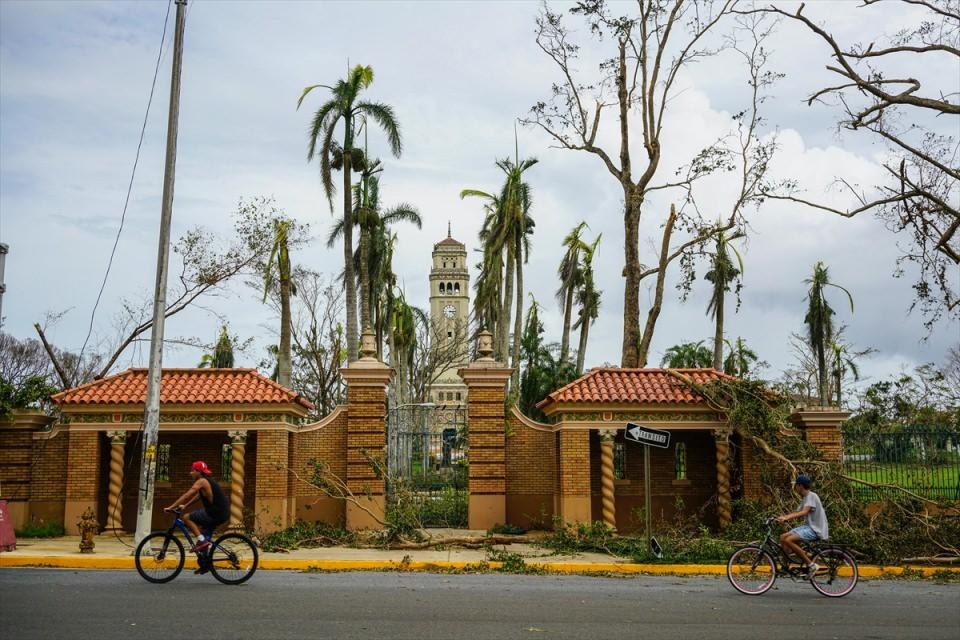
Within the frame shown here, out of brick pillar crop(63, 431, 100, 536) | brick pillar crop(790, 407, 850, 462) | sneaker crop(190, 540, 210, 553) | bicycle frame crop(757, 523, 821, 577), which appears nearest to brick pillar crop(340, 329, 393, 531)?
brick pillar crop(63, 431, 100, 536)

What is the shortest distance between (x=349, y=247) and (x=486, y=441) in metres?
16.5

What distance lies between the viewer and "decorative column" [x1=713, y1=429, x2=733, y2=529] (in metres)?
22.0

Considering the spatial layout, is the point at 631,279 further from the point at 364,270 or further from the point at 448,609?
the point at 448,609

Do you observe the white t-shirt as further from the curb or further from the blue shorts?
the curb

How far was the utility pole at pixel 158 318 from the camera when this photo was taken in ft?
58.4

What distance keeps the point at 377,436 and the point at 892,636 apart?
1408 centimetres

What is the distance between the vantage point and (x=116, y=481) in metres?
22.0

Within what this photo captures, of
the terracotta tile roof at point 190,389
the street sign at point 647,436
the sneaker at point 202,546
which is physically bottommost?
the sneaker at point 202,546

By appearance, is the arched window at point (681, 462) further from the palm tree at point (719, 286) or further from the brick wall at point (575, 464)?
the palm tree at point (719, 286)

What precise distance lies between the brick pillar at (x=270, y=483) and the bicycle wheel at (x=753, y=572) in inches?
441

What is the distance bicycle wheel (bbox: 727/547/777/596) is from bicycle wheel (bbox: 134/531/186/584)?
8112mm

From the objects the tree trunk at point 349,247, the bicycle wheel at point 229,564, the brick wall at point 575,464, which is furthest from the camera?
the tree trunk at point 349,247

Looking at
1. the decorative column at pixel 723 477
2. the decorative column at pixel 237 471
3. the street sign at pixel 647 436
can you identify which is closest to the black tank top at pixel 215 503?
the street sign at pixel 647 436

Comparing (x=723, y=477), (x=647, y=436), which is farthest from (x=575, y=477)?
(x=647, y=436)
